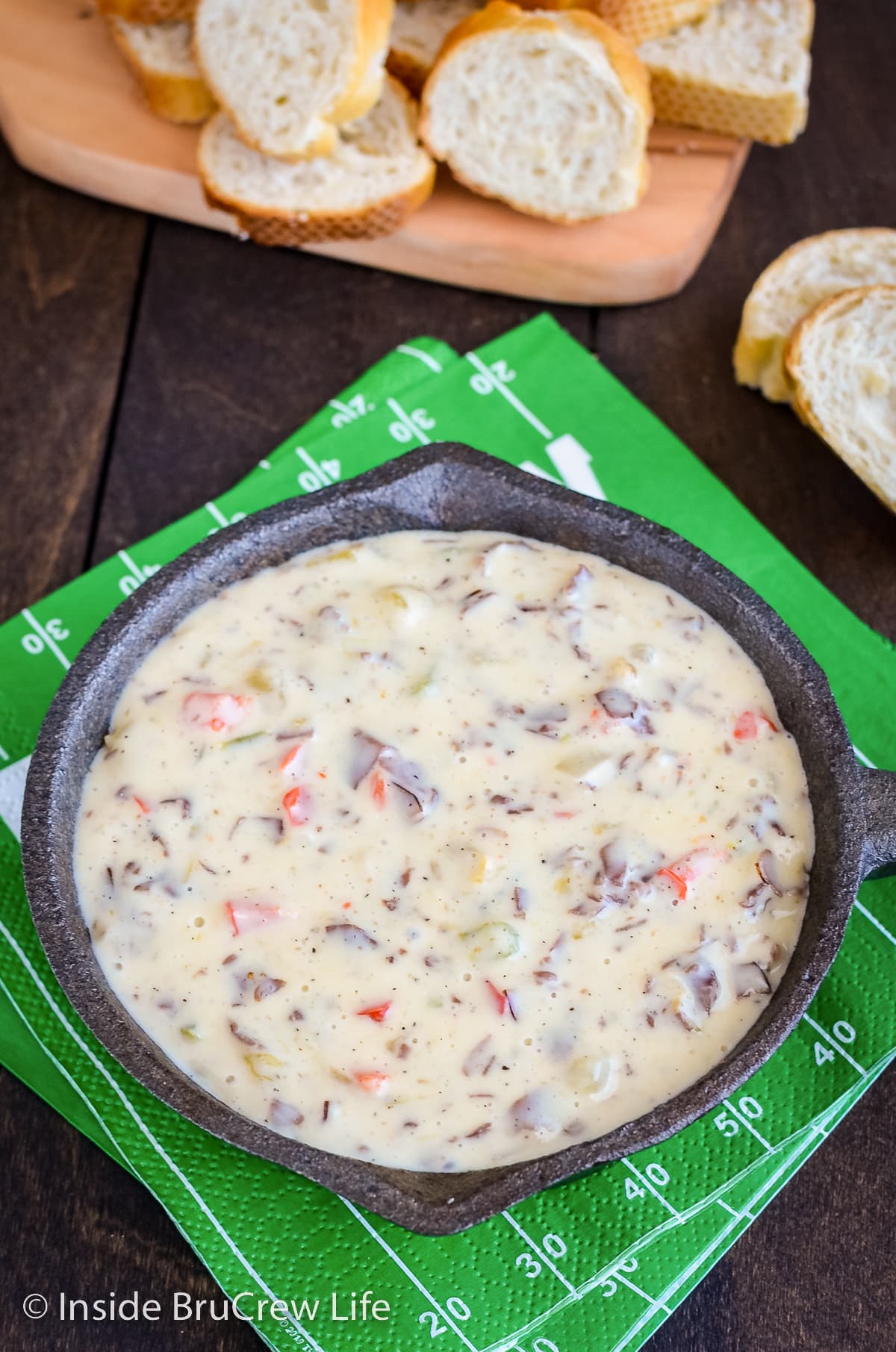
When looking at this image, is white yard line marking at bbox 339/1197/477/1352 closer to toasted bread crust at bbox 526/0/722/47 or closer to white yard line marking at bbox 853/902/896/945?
white yard line marking at bbox 853/902/896/945

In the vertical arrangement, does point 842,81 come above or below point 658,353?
above

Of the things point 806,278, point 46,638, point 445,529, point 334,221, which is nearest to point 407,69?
point 334,221

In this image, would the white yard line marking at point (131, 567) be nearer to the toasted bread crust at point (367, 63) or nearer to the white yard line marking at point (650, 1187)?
the toasted bread crust at point (367, 63)

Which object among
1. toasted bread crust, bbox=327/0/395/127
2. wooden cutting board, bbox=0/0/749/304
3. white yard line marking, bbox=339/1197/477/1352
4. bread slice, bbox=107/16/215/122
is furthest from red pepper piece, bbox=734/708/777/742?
bread slice, bbox=107/16/215/122

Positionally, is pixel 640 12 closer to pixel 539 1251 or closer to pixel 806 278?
pixel 806 278

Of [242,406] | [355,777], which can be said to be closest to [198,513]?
[242,406]

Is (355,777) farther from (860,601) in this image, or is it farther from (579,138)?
(579,138)
